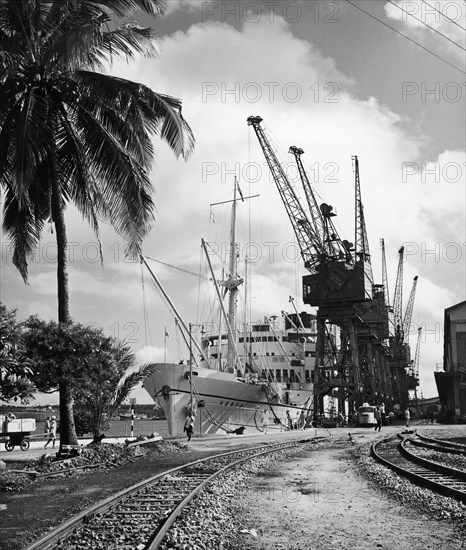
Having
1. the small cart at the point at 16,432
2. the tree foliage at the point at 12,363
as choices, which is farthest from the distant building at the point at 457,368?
the tree foliage at the point at 12,363

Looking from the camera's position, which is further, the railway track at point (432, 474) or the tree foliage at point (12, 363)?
the tree foliage at point (12, 363)

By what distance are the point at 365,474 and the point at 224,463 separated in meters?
4.41

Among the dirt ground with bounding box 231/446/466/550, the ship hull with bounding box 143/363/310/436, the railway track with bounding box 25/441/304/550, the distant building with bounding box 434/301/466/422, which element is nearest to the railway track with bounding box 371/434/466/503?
the dirt ground with bounding box 231/446/466/550

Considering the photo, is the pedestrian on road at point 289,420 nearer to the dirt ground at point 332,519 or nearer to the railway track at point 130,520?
the dirt ground at point 332,519

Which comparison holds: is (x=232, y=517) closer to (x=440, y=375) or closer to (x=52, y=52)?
(x=52, y=52)

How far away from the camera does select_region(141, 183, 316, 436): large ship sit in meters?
46.6

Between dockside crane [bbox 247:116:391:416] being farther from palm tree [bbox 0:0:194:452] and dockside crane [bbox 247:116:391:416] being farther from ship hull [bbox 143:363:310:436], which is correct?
palm tree [bbox 0:0:194:452]

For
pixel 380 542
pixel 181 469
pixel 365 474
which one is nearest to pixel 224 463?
pixel 181 469

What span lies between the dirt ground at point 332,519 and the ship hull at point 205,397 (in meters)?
30.7

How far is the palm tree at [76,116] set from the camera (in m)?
18.0

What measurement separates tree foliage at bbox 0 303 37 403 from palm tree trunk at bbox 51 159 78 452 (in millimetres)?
4582

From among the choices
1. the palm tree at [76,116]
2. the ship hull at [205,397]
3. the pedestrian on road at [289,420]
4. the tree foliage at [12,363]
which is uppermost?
the palm tree at [76,116]

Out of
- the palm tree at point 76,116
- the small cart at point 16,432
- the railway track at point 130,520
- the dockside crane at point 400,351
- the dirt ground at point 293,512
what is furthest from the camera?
the dockside crane at point 400,351

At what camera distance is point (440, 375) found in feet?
225
